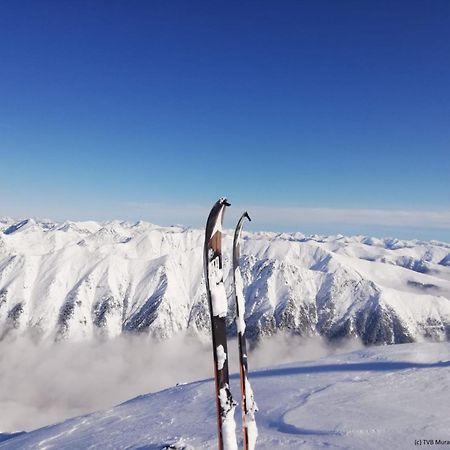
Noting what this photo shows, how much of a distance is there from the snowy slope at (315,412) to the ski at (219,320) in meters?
2.21

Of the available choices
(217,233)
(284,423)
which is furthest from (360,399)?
(217,233)

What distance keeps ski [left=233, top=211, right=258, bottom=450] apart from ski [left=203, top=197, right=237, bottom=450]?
41 cm

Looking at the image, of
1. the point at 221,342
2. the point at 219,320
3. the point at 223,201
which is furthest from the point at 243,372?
the point at 223,201

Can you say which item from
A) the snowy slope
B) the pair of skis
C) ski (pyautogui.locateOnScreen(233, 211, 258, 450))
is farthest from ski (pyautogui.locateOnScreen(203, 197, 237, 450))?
the snowy slope

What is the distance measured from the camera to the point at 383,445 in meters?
8.88

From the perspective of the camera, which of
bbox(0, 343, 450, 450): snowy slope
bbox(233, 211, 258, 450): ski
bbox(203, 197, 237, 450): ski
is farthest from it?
bbox(0, 343, 450, 450): snowy slope

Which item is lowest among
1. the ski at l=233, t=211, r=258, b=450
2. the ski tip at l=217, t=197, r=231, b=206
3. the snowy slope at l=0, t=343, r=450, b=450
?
the snowy slope at l=0, t=343, r=450, b=450

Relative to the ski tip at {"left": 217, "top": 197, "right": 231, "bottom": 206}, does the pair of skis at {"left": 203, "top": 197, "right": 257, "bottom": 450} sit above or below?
below

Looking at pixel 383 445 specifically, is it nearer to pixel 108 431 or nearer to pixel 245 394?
pixel 245 394

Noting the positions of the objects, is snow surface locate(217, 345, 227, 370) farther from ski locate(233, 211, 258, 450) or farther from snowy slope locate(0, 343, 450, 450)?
snowy slope locate(0, 343, 450, 450)

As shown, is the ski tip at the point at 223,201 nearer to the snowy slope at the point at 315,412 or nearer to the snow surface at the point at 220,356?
the snow surface at the point at 220,356

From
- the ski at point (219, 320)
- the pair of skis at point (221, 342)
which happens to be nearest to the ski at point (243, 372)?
the pair of skis at point (221, 342)

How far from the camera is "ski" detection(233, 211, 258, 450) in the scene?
8.59 meters

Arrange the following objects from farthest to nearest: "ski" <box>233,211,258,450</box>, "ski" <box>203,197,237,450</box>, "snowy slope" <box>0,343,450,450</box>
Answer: "snowy slope" <box>0,343,450,450</box>
"ski" <box>233,211,258,450</box>
"ski" <box>203,197,237,450</box>
